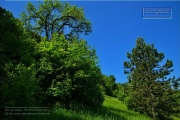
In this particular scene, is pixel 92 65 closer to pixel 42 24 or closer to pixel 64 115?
pixel 64 115

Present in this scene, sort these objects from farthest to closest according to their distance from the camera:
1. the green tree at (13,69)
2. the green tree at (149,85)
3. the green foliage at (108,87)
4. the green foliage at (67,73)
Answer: the green foliage at (108,87) < the green tree at (149,85) < the green foliage at (67,73) < the green tree at (13,69)

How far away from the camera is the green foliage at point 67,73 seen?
61.1 ft

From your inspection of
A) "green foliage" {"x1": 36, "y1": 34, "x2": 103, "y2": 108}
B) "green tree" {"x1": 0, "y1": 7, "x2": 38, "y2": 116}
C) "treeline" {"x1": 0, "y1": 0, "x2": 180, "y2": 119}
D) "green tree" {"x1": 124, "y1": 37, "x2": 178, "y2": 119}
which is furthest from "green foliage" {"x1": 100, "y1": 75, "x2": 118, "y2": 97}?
"green tree" {"x1": 0, "y1": 7, "x2": 38, "y2": 116}

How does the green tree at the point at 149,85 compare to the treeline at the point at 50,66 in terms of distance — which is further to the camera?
the green tree at the point at 149,85

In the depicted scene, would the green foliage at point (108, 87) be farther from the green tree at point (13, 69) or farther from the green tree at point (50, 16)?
the green tree at point (13, 69)

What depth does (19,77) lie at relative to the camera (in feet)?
41.4

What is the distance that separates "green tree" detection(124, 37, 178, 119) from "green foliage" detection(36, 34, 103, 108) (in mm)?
22346

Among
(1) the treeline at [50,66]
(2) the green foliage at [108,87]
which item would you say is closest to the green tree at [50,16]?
(1) the treeline at [50,66]

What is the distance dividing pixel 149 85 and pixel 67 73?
26322mm

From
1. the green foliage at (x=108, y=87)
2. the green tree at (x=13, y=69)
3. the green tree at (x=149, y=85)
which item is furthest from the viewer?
the green foliage at (x=108, y=87)

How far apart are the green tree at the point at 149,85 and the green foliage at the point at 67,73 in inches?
880

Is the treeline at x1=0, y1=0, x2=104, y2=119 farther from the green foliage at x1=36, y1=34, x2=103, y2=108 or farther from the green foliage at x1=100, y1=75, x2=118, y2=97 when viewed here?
the green foliage at x1=100, y1=75, x2=118, y2=97

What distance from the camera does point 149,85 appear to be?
43.1 m

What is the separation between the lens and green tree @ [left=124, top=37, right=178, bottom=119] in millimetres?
41625
